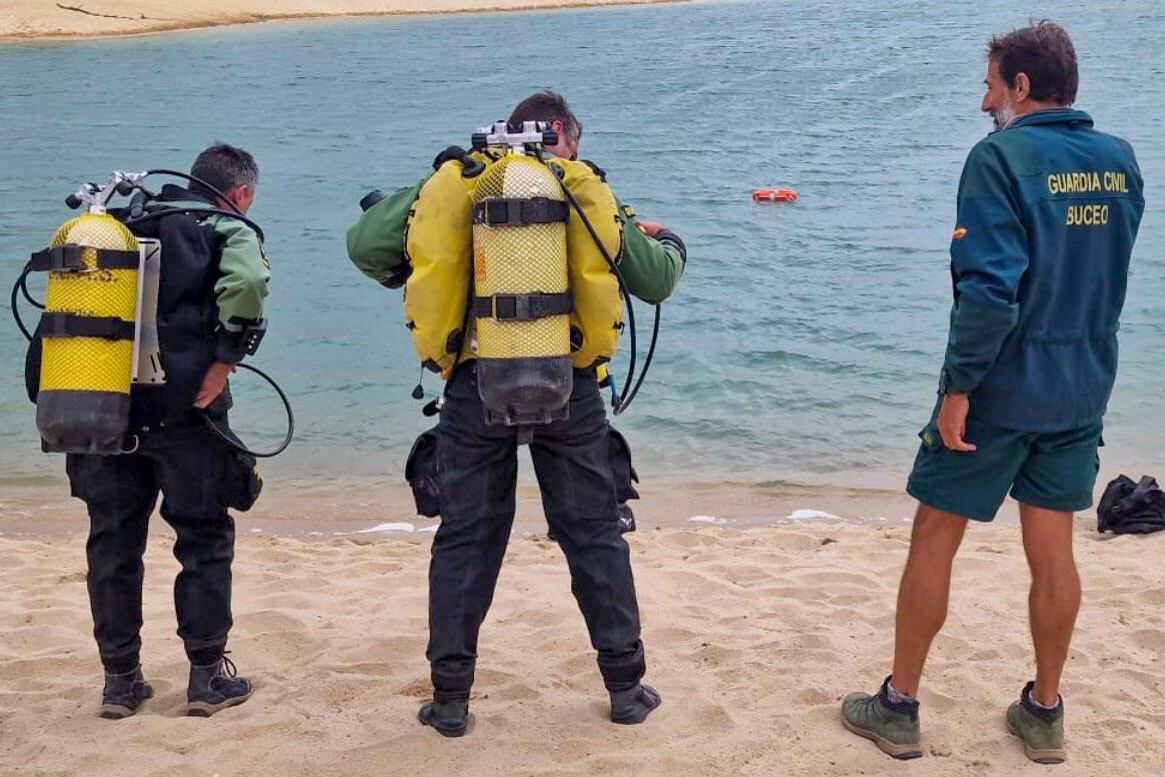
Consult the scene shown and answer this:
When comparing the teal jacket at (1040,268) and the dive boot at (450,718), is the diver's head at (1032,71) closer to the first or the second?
the teal jacket at (1040,268)

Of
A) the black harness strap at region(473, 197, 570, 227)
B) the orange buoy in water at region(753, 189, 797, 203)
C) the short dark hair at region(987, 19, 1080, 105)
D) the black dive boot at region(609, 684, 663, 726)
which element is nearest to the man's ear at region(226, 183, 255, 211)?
the black harness strap at region(473, 197, 570, 227)

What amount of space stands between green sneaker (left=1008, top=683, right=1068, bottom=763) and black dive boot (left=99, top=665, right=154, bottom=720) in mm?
2859

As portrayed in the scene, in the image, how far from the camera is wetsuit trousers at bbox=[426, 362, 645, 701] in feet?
13.3

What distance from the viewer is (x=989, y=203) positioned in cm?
365

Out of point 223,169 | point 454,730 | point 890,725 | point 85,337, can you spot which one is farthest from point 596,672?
point 223,169

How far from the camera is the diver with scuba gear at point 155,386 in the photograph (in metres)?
4.02

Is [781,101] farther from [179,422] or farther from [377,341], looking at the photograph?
[179,422]

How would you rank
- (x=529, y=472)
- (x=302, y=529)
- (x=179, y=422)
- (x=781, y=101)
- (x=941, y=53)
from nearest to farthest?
1. (x=179, y=422)
2. (x=302, y=529)
3. (x=529, y=472)
4. (x=781, y=101)
5. (x=941, y=53)

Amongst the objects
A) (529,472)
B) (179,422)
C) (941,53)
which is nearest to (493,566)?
(179,422)

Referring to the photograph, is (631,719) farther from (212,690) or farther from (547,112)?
(547,112)

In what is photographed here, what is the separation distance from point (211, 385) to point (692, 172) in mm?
19519

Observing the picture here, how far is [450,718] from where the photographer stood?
416cm

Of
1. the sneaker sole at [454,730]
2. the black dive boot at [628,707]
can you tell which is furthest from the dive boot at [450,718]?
the black dive boot at [628,707]

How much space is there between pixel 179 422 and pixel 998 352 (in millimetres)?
2502
